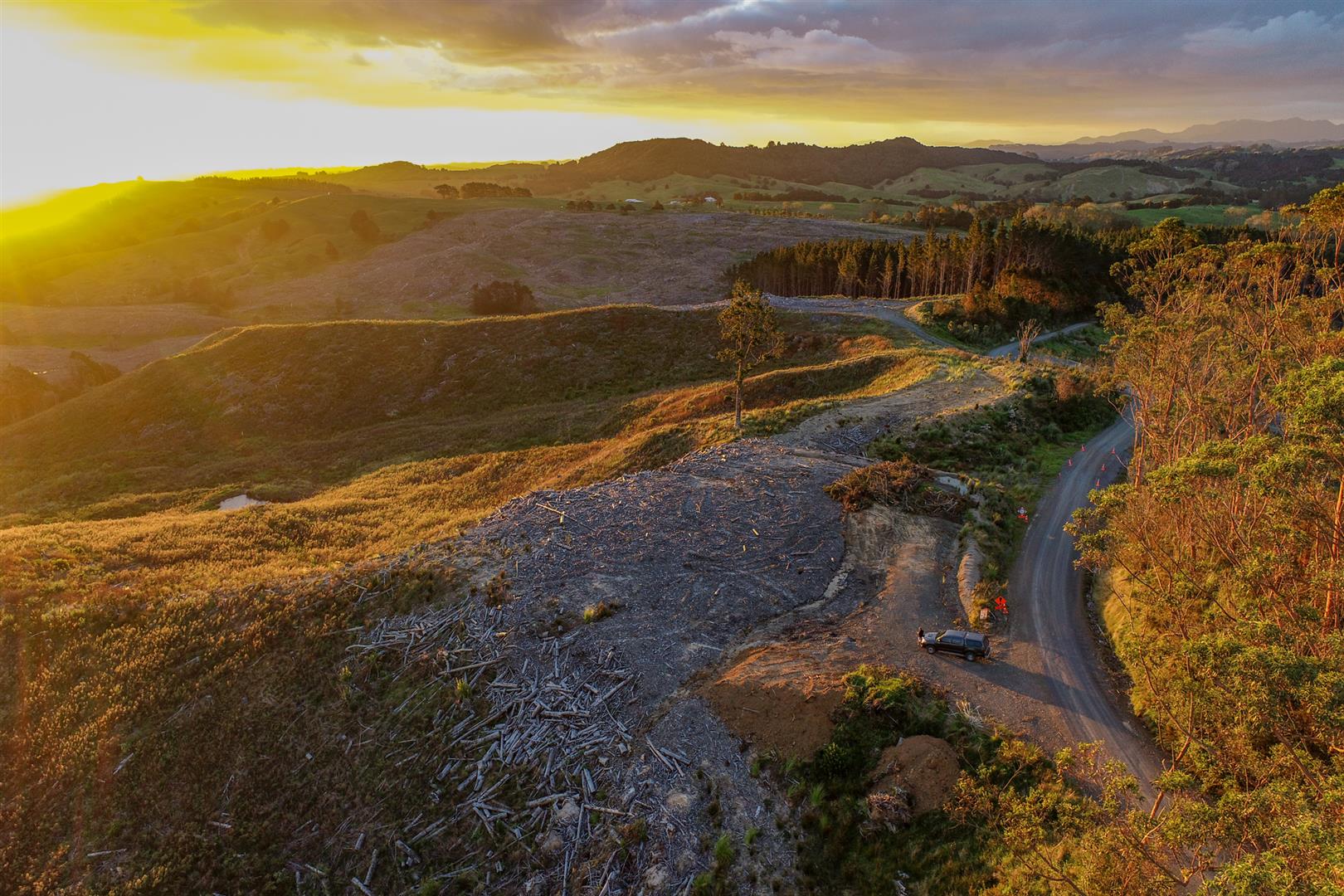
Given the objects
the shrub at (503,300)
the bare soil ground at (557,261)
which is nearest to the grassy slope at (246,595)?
the shrub at (503,300)

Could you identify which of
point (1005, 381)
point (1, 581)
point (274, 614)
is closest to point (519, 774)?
point (274, 614)

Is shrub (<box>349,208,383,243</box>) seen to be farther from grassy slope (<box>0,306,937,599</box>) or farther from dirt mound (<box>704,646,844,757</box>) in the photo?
dirt mound (<box>704,646,844,757</box>)

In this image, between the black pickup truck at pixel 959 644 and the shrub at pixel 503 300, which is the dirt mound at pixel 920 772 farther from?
the shrub at pixel 503 300

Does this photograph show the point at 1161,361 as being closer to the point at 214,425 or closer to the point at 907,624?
the point at 907,624

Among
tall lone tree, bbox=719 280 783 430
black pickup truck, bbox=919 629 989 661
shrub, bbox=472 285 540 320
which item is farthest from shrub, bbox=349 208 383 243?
black pickup truck, bbox=919 629 989 661

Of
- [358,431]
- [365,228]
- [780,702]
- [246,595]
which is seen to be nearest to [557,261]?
[365,228]

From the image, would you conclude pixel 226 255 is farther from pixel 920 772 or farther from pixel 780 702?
pixel 920 772
